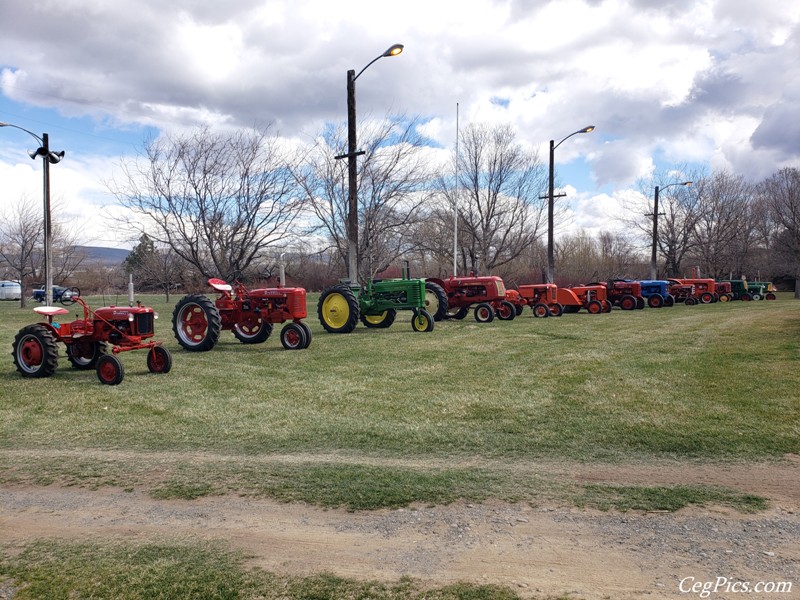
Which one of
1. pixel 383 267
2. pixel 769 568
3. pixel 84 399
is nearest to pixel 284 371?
pixel 84 399

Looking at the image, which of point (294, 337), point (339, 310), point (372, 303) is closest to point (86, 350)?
point (294, 337)

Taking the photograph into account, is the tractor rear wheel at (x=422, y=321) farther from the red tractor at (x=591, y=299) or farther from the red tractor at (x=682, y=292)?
the red tractor at (x=682, y=292)

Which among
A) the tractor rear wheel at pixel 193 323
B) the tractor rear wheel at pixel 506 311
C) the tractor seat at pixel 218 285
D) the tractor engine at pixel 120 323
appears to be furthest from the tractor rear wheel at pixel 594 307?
the tractor engine at pixel 120 323

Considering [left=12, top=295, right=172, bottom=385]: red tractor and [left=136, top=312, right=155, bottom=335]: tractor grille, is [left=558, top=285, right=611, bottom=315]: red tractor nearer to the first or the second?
[left=136, top=312, right=155, bottom=335]: tractor grille

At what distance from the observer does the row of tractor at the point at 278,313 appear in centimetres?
1023

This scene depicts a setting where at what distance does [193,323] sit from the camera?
45.0ft

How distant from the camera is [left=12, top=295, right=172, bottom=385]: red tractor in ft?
33.1

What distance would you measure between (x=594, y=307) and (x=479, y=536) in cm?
2146

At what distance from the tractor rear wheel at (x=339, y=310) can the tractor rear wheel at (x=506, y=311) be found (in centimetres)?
630

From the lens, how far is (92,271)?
4644cm

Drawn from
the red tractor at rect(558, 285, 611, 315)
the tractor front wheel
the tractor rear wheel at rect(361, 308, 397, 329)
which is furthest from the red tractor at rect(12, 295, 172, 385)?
the red tractor at rect(558, 285, 611, 315)

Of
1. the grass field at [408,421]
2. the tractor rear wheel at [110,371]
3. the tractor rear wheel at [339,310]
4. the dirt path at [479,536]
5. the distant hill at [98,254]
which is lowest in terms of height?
the dirt path at [479,536]

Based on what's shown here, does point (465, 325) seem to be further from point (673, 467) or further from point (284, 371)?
point (673, 467)

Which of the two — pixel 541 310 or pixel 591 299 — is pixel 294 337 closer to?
pixel 541 310
